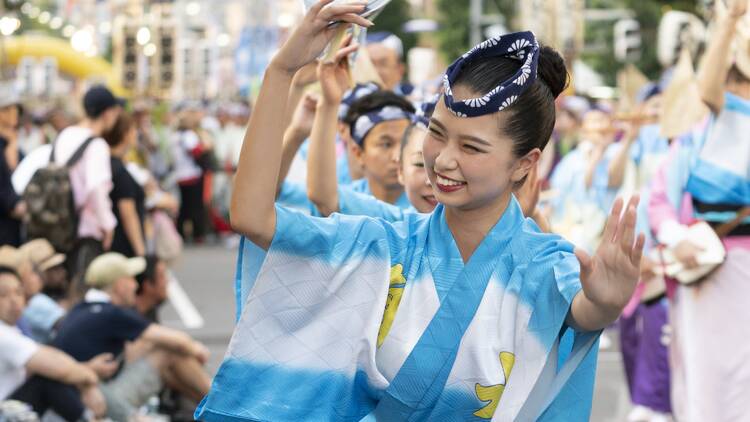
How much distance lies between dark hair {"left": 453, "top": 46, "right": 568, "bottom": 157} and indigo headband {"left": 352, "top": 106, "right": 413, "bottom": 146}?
236cm

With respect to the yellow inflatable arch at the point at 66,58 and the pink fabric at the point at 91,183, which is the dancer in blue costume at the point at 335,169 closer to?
the pink fabric at the point at 91,183

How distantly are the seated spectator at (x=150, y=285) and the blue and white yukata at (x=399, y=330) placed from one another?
5.46 m

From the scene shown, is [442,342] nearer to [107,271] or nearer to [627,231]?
[627,231]

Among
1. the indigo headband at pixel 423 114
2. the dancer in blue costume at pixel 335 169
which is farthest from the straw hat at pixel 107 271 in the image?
the indigo headband at pixel 423 114

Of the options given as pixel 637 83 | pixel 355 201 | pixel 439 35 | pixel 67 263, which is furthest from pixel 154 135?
pixel 439 35

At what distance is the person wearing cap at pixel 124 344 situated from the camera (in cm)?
781

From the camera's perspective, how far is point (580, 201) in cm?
1120

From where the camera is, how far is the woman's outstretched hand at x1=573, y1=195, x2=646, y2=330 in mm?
3434

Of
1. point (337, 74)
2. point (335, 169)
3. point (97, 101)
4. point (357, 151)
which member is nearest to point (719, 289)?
point (357, 151)

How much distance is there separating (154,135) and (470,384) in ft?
63.2

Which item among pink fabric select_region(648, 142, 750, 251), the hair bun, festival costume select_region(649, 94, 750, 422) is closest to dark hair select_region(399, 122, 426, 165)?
the hair bun

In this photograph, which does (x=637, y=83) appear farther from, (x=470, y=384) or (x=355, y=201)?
(x=470, y=384)

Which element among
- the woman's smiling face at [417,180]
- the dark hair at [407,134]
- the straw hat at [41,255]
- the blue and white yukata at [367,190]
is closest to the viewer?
the woman's smiling face at [417,180]

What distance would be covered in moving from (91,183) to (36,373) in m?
2.50
